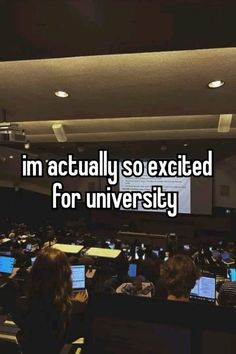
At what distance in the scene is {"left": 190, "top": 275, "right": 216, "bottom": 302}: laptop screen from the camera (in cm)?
495

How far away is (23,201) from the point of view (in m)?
18.7

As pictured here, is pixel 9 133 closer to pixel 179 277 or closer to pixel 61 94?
pixel 61 94

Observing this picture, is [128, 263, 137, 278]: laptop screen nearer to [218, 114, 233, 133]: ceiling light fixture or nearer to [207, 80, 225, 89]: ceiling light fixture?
[218, 114, 233, 133]: ceiling light fixture

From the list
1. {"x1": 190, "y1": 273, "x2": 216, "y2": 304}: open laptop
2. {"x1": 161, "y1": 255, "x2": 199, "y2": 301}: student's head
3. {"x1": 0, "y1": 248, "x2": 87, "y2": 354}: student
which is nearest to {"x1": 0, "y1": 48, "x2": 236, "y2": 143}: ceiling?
{"x1": 161, "y1": 255, "x2": 199, "y2": 301}: student's head

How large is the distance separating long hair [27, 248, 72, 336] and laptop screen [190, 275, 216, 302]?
10.0 ft

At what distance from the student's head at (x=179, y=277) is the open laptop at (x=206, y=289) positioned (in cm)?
208

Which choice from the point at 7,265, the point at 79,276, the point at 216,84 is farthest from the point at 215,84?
the point at 7,265

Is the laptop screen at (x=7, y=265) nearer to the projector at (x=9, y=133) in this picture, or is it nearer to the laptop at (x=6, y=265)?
the laptop at (x=6, y=265)

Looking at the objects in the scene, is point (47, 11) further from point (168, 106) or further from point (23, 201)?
point (23, 201)

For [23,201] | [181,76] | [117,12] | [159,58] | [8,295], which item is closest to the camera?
[117,12]

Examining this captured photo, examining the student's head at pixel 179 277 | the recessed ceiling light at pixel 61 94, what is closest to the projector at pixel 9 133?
the recessed ceiling light at pixel 61 94

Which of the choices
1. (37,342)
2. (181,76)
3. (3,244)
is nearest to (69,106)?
(181,76)

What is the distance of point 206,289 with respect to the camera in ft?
16.4

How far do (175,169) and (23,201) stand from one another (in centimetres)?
1235
